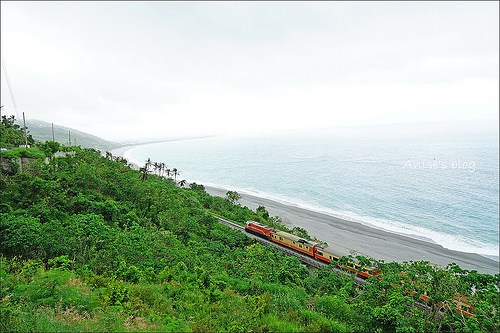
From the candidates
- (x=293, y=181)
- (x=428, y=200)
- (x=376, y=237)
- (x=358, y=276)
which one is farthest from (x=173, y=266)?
(x=293, y=181)

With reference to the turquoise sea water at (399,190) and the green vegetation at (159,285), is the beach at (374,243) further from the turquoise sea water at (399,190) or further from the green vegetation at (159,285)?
the green vegetation at (159,285)

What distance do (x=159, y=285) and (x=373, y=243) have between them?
36139 millimetres

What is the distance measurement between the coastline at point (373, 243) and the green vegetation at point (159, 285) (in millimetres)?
12478

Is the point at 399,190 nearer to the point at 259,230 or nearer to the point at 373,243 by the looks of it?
the point at 373,243

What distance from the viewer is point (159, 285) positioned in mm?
12648

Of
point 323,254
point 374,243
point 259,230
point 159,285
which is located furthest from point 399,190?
point 159,285

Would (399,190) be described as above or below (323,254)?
above

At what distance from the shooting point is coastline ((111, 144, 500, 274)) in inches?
1387

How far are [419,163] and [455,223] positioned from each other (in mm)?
60379

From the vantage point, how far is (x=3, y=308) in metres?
7.78

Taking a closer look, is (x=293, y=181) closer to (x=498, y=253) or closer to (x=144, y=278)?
(x=498, y=253)

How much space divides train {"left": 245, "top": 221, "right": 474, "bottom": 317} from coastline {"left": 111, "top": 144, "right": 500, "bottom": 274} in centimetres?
159

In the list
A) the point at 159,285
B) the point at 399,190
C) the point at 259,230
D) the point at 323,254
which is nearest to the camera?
the point at 159,285

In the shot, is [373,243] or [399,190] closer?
[373,243]
